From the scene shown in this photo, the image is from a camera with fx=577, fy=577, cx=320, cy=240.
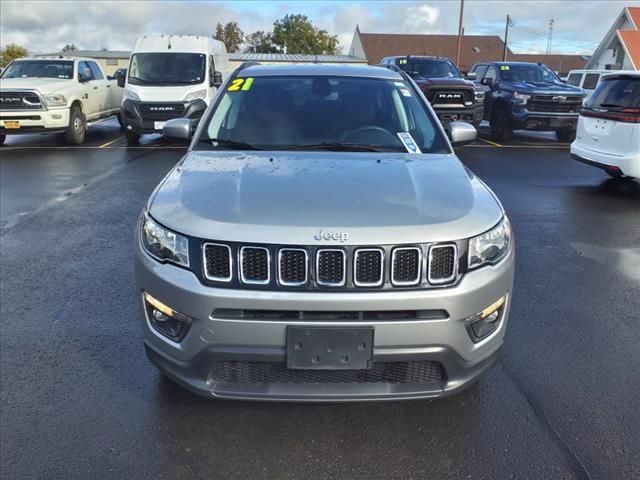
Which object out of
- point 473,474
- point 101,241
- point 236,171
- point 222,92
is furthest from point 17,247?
point 473,474

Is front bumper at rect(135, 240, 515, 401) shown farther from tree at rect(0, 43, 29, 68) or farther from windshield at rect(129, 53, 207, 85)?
tree at rect(0, 43, 29, 68)

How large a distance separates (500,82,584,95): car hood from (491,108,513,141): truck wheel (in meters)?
0.71

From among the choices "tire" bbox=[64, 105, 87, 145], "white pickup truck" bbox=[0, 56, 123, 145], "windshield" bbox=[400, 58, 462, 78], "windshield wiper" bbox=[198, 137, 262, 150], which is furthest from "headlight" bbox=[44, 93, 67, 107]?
"windshield wiper" bbox=[198, 137, 262, 150]

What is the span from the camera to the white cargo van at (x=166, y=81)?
A: 12742 millimetres

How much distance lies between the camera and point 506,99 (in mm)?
14523

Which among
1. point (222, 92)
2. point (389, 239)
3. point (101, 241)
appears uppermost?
point (222, 92)

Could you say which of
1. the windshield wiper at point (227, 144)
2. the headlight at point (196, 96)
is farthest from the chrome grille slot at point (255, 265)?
the headlight at point (196, 96)

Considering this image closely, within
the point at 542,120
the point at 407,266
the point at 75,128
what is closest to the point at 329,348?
the point at 407,266

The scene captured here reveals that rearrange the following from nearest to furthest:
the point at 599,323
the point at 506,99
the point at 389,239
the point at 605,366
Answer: the point at 389,239
the point at 605,366
the point at 599,323
the point at 506,99

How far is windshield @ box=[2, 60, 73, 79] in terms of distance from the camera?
13.8 metres

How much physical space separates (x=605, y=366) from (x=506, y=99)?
12.1 m

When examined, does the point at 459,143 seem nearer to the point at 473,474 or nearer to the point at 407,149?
the point at 407,149

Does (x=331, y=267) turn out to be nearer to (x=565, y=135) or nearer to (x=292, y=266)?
(x=292, y=266)

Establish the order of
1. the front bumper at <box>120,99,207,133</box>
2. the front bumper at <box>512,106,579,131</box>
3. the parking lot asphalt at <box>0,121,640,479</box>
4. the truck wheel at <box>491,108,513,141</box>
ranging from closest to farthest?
the parking lot asphalt at <box>0,121,640,479</box>
the front bumper at <box>120,99,207,133</box>
the front bumper at <box>512,106,579,131</box>
the truck wheel at <box>491,108,513,141</box>
